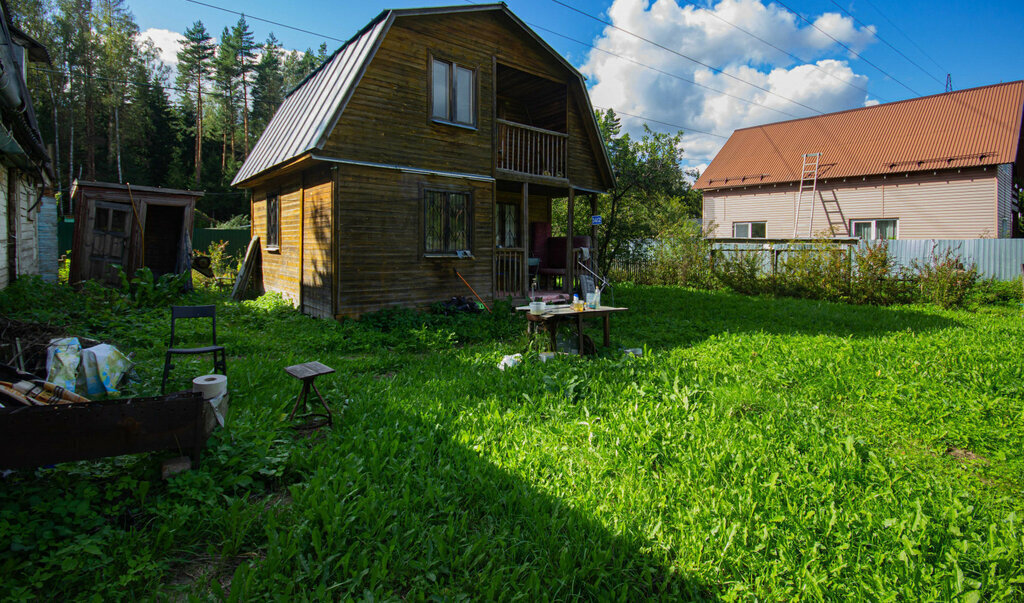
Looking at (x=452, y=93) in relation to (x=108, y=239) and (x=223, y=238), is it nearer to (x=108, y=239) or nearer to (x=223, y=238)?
(x=108, y=239)

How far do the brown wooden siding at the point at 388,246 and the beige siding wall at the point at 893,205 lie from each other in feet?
51.9

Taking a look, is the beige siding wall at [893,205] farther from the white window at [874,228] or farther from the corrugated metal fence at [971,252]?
the corrugated metal fence at [971,252]

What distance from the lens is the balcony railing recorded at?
11.0 meters

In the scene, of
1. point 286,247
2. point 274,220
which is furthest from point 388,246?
point 274,220

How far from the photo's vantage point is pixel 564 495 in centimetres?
317

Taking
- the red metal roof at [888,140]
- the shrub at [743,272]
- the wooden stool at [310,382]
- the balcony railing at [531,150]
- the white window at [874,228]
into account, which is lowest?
the wooden stool at [310,382]

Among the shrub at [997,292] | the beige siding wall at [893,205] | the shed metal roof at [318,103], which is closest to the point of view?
the shed metal roof at [318,103]

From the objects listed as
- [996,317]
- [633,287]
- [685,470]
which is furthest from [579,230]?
[685,470]

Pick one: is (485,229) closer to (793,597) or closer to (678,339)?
(678,339)

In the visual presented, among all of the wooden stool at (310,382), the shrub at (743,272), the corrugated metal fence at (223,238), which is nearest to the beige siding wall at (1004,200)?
the shrub at (743,272)

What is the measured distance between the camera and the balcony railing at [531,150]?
36.0 feet

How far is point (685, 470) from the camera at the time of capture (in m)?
3.50

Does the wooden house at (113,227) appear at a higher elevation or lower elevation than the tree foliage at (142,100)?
lower

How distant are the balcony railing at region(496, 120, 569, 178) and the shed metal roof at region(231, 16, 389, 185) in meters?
3.01
